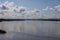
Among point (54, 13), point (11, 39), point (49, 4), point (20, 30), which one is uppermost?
point (49, 4)

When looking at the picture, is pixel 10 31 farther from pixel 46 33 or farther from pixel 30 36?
pixel 46 33

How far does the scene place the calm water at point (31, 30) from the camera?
1.41 metres

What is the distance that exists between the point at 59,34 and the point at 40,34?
0.76ft

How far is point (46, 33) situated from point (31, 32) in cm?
19

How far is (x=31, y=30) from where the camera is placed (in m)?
1.45

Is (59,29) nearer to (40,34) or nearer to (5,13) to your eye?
(40,34)

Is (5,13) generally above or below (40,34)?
above

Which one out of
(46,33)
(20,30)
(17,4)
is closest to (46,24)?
(46,33)

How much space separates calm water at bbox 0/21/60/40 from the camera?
Result: 1412 mm

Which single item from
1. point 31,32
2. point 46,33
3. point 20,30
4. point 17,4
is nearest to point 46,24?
point 46,33

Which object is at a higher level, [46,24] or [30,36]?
[46,24]

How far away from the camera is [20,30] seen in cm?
146

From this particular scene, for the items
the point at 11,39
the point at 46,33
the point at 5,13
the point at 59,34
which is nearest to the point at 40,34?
the point at 46,33

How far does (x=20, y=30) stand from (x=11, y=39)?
0.17 metres
